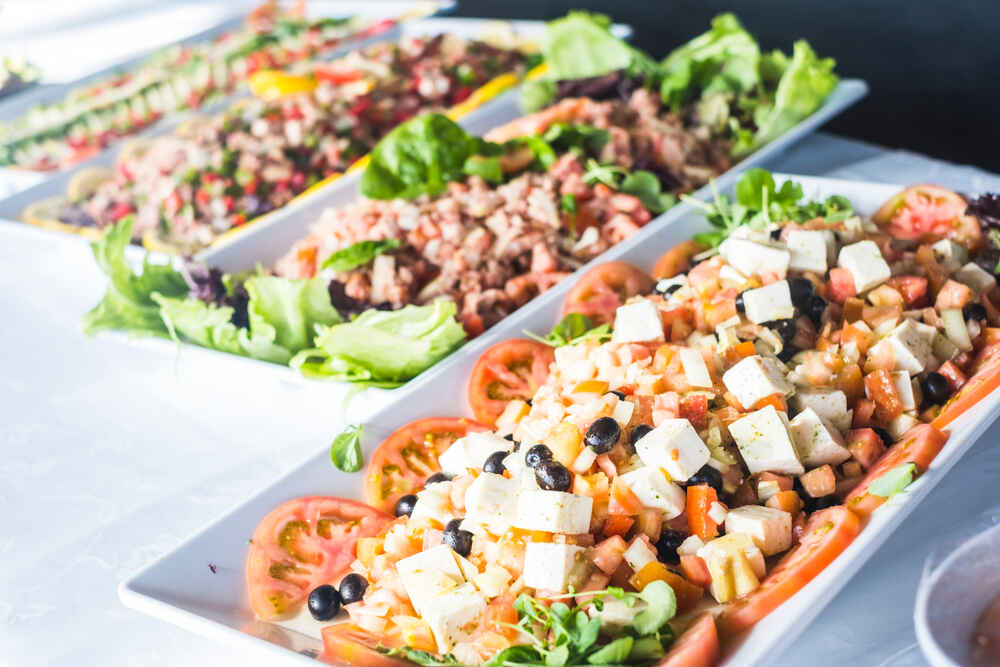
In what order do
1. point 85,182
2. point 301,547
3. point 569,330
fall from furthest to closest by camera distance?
point 85,182
point 569,330
point 301,547

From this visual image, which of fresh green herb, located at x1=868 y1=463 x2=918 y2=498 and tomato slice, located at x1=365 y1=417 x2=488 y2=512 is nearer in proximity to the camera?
fresh green herb, located at x1=868 y1=463 x2=918 y2=498

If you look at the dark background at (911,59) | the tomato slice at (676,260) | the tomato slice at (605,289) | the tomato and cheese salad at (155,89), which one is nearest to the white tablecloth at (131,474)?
the tomato slice at (605,289)

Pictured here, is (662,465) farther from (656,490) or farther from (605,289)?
(605,289)

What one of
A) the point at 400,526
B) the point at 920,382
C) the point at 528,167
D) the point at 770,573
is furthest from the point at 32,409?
the point at 920,382

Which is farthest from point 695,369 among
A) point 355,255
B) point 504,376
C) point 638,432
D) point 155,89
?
point 155,89

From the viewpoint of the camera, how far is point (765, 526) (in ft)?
5.23

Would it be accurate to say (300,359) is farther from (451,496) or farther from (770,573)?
(770,573)

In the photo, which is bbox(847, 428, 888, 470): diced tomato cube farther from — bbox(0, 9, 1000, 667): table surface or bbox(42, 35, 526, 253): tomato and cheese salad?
bbox(42, 35, 526, 253): tomato and cheese salad

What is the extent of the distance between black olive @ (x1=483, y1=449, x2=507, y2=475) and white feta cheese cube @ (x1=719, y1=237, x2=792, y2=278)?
28.9 inches

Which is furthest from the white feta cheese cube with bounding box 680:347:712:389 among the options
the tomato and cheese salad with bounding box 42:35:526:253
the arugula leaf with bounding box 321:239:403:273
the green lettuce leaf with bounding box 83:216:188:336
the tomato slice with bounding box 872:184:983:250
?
the tomato and cheese salad with bounding box 42:35:526:253

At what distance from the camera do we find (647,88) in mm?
3818

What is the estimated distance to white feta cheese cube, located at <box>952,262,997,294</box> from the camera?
2227mm

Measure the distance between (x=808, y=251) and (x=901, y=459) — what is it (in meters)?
0.66

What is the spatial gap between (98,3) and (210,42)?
9.41 ft
